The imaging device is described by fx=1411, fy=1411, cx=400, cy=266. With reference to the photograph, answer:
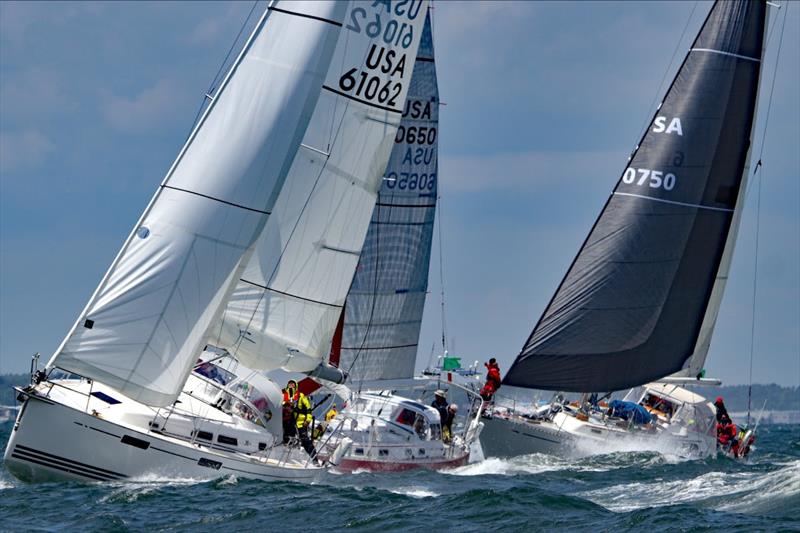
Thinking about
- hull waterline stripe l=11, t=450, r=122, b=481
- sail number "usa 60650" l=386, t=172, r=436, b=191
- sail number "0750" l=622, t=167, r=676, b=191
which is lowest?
hull waterline stripe l=11, t=450, r=122, b=481

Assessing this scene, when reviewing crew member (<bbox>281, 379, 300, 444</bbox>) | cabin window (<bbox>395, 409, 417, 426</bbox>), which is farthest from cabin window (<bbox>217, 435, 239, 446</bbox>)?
cabin window (<bbox>395, 409, 417, 426</bbox>)

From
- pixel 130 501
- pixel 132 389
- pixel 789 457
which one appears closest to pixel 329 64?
pixel 132 389

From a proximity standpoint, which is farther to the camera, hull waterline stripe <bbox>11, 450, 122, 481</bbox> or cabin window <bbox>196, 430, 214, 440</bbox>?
cabin window <bbox>196, 430, 214, 440</bbox>

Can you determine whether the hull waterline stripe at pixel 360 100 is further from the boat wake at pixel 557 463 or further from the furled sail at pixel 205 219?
the boat wake at pixel 557 463

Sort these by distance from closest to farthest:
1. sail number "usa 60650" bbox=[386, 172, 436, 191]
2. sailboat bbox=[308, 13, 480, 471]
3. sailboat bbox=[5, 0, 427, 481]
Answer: sailboat bbox=[5, 0, 427, 481], sailboat bbox=[308, 13, 480, 471], sail number "usa 60650" bbox=[386, 172, 436, 191]

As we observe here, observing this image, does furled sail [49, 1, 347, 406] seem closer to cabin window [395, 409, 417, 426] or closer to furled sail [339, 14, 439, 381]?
cabin window [395, 409, 417, 426]

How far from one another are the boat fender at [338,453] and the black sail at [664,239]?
263 inches

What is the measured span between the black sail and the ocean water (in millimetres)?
5649

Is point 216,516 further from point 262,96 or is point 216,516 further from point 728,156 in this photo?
point 728,156

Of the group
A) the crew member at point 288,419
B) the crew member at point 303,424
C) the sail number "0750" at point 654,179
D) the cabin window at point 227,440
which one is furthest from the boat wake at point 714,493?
the sail number "0750" at point 654,179

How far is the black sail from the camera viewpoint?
28.6 meters

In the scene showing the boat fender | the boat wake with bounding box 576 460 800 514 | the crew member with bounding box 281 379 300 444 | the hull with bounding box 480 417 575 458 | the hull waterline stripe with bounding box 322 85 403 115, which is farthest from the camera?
the hull with bounding box 480 417 575 458

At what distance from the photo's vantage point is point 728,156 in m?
29.5

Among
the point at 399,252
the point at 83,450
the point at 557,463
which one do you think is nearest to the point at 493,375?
the point at 557,463
